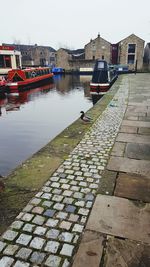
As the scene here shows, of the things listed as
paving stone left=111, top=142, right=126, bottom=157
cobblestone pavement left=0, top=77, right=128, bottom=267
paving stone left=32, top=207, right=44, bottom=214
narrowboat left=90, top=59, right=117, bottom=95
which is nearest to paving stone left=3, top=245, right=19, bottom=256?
cobblestone pavement left=0, top=77, right=128, bottom=267

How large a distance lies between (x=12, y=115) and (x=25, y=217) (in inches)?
503

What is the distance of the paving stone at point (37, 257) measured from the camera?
8.70 ft

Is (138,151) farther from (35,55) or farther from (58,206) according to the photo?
(35,55)

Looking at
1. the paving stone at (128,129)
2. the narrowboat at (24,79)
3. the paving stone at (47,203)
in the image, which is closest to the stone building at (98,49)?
the narrowboat at (24,79)

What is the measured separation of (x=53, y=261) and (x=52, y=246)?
0.22m

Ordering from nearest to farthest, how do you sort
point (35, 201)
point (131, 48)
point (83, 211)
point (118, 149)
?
point (83, 211) < point (35, 201) < point (118, 149) < point (131, 48)

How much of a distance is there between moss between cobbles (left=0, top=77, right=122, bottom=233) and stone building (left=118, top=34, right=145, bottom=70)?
177 feet

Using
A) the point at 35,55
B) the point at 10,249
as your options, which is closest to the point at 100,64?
the point at 10,249

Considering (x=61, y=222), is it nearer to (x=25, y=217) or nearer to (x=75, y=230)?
(x=75, y=230)

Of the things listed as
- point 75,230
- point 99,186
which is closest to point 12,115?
point 99,186

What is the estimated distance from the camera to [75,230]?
3.15 metres

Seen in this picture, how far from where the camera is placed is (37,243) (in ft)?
9.53

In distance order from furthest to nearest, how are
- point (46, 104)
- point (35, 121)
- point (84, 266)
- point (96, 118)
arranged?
point (46, 104), point (35, 121), point (96, 118), point (84, 266)

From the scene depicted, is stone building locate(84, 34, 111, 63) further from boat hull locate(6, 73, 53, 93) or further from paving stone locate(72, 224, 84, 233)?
paving stone locate(72, 224, 84, 233)
